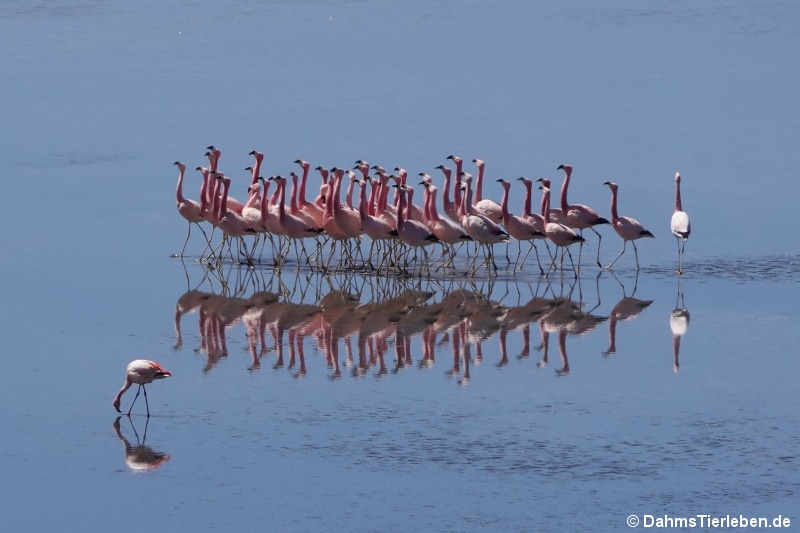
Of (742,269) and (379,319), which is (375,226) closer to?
(379,319)

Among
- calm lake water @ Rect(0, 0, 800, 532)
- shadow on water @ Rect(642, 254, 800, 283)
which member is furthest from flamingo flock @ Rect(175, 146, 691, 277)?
calm lake water @ Rect(0, 0, 800, 532)

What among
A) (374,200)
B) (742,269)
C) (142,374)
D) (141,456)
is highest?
(374,200)

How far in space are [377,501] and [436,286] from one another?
21.6 feet

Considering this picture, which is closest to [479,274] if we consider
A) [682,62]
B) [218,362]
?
[218,362]

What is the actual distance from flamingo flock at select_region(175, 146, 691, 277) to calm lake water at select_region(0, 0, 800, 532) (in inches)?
16.2

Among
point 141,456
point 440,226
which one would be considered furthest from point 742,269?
point 141,456

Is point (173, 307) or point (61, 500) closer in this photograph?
point (61, 500)

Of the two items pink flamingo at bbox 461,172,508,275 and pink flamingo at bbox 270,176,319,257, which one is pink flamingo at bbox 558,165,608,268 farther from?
pink flamingo at bbox 270,176,319,257

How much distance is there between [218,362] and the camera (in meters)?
12.3

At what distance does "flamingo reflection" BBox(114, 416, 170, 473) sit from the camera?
9688mm

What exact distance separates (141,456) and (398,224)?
6175 millimetres

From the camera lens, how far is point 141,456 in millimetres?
9898

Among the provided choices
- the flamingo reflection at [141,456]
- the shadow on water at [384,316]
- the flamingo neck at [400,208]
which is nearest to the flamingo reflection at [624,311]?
the shadow on water at [384,316]

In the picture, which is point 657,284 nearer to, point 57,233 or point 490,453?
point 490,453
